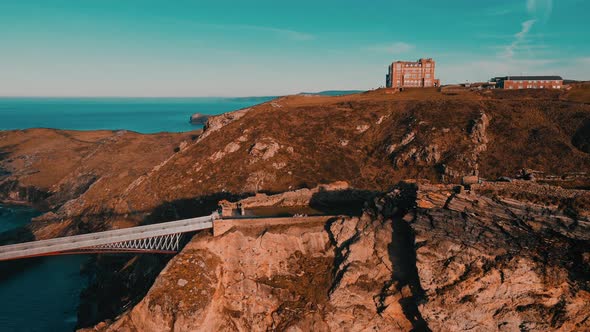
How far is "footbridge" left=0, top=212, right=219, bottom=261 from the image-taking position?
50062 mm

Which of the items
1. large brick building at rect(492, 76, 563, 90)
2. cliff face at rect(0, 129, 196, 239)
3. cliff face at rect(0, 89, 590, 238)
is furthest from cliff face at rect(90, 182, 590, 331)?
large brick building at rect(492, 76, 563, 90)

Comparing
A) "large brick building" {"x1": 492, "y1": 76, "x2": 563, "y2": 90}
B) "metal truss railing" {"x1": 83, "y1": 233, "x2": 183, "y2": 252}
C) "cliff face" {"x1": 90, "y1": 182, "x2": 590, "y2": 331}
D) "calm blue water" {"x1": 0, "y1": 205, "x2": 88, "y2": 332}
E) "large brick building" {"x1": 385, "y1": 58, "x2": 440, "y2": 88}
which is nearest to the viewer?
"cliff face" {"x1": 90, "y1": 182, "x2": 590, "y2": 331}

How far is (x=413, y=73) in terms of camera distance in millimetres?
151500

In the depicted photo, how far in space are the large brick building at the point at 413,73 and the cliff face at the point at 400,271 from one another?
4551 inches

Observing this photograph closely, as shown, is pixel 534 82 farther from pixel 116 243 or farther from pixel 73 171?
pixel 73 171

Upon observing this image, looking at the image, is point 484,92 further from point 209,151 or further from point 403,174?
point 209,151

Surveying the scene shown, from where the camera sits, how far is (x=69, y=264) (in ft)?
242

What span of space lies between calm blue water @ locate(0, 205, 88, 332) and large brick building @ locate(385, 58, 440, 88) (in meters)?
126

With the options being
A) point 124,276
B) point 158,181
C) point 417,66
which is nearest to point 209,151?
point 158,181

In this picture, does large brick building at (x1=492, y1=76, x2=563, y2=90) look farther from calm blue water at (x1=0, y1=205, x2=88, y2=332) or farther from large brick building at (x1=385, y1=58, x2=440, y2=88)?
calm blue water at (x1=0, y1=205, x2=88, y2=332)

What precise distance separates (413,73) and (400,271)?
12633 cm

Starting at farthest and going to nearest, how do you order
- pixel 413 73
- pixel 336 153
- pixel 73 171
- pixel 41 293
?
pixel 413 73
pixel 73 171
pixel 336 153
pixel 41 293

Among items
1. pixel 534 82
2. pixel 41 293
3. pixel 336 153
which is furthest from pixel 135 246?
pixel 534 82

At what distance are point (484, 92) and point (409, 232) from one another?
84530 millimetres
